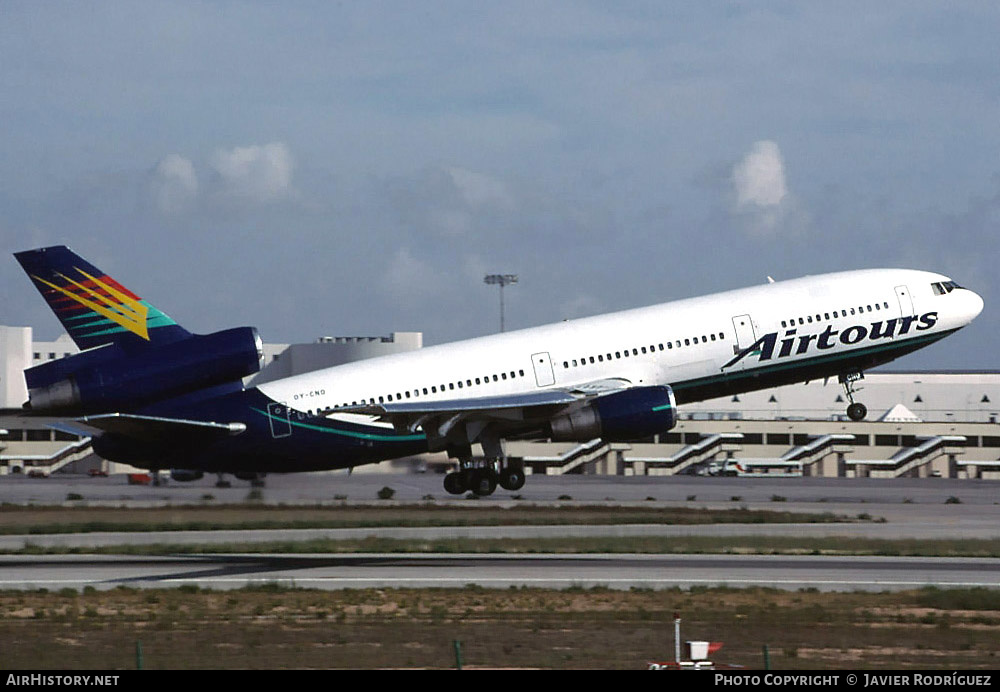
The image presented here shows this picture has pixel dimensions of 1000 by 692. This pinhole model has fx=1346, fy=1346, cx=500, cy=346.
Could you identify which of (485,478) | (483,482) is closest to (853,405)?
(485,478)

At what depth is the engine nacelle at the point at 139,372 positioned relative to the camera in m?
46.8

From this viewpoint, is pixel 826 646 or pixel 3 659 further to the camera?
pixel 826 646

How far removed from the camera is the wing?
1891 inches

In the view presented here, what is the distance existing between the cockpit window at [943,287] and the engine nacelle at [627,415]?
11940 millimetres

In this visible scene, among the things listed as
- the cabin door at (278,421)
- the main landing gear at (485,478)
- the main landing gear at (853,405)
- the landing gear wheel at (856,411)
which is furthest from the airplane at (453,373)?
the landing gear wheel at (856,411)

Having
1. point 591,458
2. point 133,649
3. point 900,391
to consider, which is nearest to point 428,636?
point 133,649

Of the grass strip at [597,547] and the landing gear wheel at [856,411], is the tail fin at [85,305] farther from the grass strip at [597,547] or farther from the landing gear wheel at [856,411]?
the landing gear wheel at [856,411]

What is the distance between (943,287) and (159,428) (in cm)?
3032

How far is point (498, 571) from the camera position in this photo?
43406mm

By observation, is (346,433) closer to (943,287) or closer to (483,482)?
(483,482)

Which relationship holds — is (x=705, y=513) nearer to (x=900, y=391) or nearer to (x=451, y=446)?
(x=451, y=446)

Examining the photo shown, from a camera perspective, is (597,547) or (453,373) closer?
(453,373)
